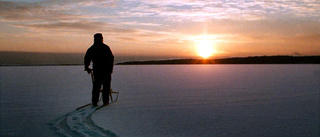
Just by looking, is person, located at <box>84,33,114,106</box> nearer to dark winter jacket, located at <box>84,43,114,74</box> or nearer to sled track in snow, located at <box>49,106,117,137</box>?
dark winter jacket, located at <box>84,43,114,74</box>

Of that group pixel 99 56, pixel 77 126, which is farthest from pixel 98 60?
pixel 77 126

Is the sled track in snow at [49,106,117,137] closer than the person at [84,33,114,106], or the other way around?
the sled track in snow at [49,106,117,137]

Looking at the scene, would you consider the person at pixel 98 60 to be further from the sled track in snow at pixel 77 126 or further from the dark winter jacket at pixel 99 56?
the sled track in snow at pixel 77 126

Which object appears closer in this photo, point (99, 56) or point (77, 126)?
point (77, 126)

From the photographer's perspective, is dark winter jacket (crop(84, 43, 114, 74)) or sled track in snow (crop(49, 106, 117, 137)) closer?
sled track in snow (crop(49, 106, 117, 137))

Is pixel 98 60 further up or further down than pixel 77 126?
further up

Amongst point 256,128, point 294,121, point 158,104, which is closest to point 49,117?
point 158,104

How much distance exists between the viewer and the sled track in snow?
3893mm

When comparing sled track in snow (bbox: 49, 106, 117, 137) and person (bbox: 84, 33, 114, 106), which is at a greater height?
person (bbox: 84, 33, 114, 106)

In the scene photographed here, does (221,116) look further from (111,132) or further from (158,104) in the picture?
(111,132)

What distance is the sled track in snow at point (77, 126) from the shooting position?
3.89 metres

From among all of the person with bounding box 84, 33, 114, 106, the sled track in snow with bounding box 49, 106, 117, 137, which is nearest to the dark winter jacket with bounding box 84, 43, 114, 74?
the person with bounding box 84, 33, 114, 106

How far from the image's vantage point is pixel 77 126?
4309 millimetres

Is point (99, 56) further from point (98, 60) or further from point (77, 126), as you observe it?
point (77, 126)
